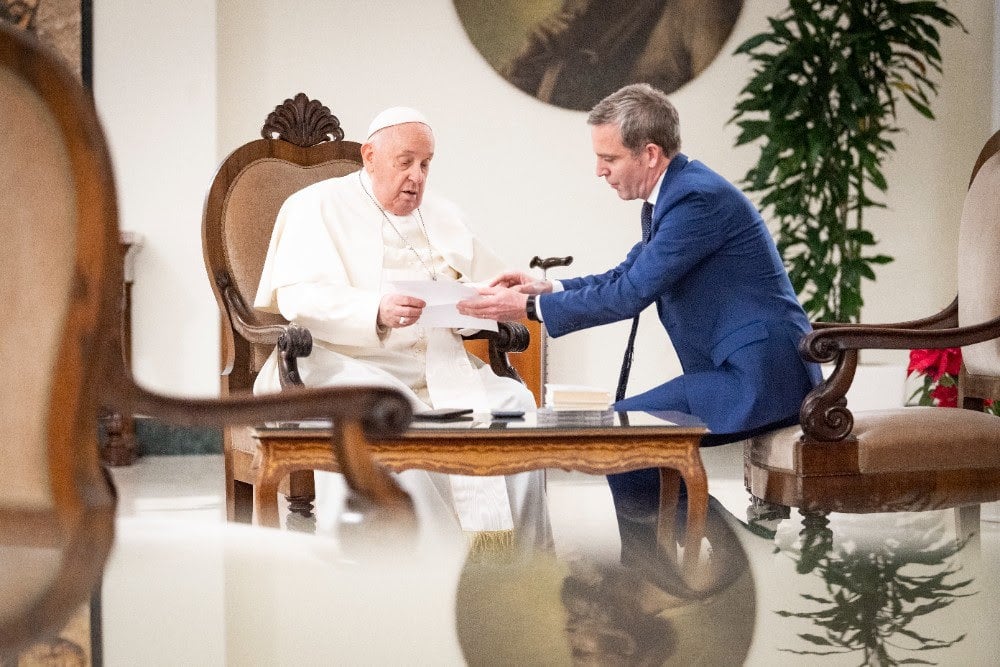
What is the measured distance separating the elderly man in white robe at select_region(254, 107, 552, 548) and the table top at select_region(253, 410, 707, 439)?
0.59 m

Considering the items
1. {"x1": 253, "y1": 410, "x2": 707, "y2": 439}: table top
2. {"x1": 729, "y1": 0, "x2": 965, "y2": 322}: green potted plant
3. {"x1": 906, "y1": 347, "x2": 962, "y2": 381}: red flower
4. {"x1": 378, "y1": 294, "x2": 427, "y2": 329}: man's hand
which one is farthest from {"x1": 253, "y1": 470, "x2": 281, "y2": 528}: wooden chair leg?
{"x1": 729, "y1": 0, "x2": 965, "y2": 322}: green potted plant

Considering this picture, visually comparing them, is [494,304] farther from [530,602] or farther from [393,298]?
[530,602]

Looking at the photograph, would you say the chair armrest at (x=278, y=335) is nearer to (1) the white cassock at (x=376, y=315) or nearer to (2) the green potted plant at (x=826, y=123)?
(1) the white cassock at (x=376, y=315)

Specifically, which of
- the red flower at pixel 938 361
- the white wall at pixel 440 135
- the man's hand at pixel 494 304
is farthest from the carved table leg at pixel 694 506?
the white wall at pixel 440 135

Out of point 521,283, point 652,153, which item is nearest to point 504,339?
point 521,283

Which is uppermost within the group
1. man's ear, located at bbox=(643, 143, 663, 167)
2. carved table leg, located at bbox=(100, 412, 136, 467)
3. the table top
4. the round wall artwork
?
the round wall artwork

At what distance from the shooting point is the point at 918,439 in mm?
2779

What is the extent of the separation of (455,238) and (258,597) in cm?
225

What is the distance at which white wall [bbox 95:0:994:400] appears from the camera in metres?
6.16

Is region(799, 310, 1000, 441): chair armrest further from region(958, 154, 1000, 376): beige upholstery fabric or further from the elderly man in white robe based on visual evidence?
the elderly man in white robe

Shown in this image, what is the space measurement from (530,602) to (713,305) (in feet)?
3.96

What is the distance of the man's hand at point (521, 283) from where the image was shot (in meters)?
3.66

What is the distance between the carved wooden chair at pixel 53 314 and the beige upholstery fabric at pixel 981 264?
2.64 meters

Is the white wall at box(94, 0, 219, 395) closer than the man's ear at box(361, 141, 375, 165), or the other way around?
the man's ear at box(361, 141, 375, 165)
